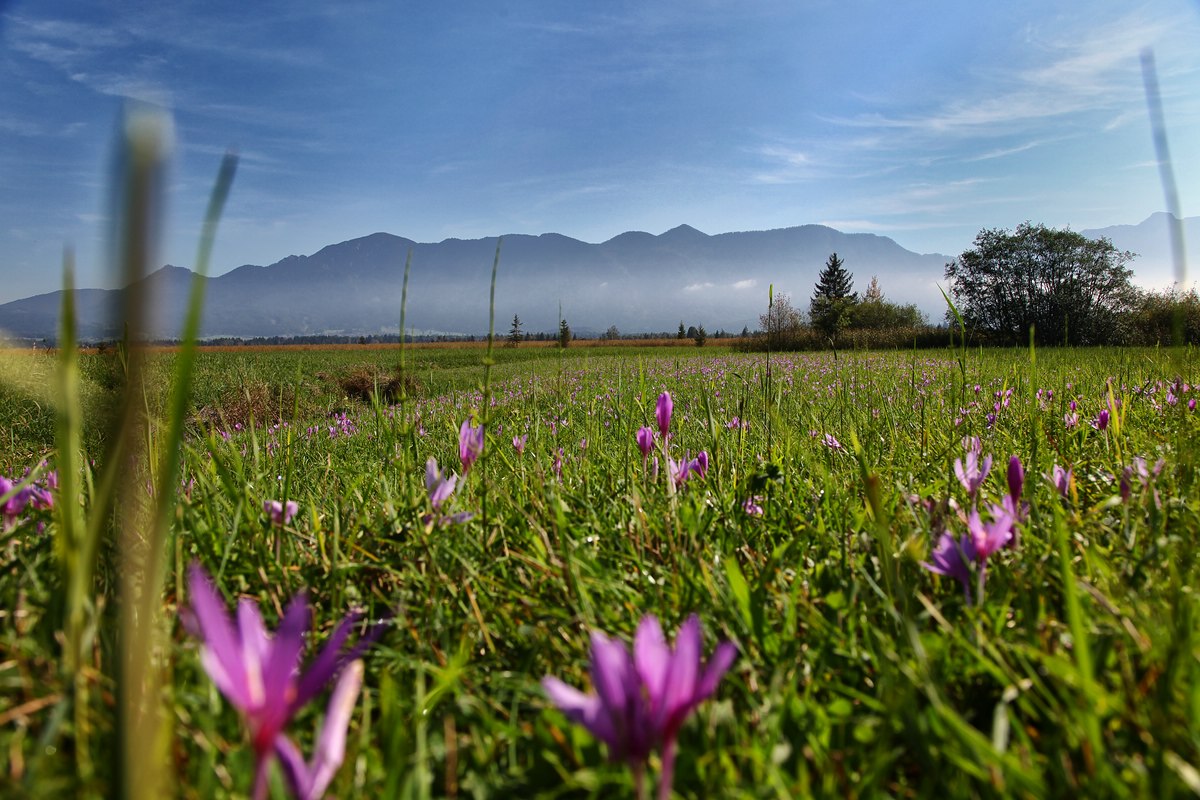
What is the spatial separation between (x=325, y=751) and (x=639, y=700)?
0.28 metres

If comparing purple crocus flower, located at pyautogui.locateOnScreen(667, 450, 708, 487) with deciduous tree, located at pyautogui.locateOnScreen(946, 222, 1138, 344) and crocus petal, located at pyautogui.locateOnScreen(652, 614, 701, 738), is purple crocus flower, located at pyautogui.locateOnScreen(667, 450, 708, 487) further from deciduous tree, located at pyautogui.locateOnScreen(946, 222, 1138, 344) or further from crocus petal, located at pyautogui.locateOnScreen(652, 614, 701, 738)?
deciduous tree, located at pyautogui.locateOnScreen(946, 222, 1138, 344)

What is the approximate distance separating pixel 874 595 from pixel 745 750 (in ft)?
1.97

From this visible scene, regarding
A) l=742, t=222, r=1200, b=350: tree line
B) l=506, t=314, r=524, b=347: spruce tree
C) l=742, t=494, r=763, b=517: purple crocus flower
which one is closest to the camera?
l=742, t=494, r=763, b=517: purple crocus flower

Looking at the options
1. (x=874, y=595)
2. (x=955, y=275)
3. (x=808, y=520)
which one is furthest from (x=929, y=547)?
(x=955, y=275)

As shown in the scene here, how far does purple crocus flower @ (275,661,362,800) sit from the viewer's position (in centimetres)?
55

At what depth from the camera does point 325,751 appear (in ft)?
1.79

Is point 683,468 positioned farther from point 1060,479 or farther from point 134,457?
point 134,457

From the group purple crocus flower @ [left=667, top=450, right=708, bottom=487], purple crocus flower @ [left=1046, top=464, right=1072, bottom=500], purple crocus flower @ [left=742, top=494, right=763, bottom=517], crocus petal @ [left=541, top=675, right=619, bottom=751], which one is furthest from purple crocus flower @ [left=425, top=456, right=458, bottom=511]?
purple crocus flower @ [left=1046, top=464, right=1072, bottom=500]

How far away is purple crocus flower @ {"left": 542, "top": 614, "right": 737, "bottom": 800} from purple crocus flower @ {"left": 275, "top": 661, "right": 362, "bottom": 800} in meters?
0.18

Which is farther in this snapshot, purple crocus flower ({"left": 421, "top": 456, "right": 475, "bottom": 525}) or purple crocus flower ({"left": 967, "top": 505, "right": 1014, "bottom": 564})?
purple crocus flower ({"left": 421, "top": 456, "right": 475, "bottom": 525})

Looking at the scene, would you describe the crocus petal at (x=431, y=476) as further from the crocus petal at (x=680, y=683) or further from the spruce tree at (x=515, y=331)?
the spruce tree at (x=515, y=331)

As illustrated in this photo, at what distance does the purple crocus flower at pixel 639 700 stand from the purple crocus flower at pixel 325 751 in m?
0.18

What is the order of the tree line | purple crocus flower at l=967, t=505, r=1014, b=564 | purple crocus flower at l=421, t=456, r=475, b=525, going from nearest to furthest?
1. purple crocus flower at l=967, t=505, r=1014, b=564
2. purple crocus flower at l=421, t=456, r=475, b=525
3. the tree line

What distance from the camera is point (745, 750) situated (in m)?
0.77
